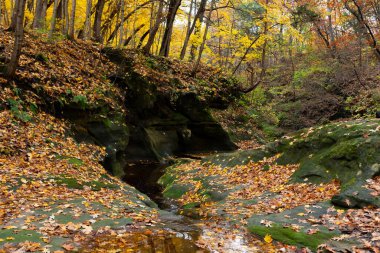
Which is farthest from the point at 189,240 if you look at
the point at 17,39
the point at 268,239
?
the point at 17,39

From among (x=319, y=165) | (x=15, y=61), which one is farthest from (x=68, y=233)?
(x=15, y=61)

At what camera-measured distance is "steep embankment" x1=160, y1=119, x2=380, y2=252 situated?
595 cm

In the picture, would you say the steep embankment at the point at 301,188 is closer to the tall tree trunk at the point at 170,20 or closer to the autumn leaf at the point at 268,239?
the autumn leaf at the point at 268,239

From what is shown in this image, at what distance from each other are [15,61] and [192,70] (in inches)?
500

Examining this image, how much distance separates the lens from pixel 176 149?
65.4 feet

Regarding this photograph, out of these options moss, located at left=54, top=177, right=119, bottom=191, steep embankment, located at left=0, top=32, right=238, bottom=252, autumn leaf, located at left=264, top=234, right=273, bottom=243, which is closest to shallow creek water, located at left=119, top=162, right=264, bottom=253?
steep embankment, located at left=0, top=32, right=238, bottom=252

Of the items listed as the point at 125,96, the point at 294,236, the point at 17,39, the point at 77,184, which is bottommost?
the point at 77,184

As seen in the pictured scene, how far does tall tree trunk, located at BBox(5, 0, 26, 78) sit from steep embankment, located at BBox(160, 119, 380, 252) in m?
7.09

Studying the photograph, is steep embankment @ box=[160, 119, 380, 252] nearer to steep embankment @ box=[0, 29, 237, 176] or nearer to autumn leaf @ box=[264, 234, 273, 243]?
autumn leaf @ box=[264, 234, 273, 243]

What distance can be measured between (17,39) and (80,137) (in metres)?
4.22

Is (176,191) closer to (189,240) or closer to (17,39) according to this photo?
(189,240)

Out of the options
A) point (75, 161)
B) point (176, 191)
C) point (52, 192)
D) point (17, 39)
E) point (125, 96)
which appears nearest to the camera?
point (52, 192)

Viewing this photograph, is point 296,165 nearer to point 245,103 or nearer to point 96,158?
point 96,158

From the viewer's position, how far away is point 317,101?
73.6 ft
